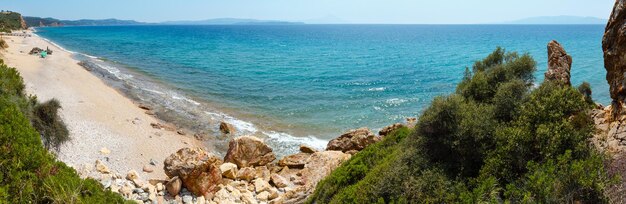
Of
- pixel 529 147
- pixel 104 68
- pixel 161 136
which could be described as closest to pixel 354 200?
pixel 529 147

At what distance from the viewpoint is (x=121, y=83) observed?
4469cm

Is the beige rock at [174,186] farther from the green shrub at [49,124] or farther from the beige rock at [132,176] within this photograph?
the green shrub at [49,124]

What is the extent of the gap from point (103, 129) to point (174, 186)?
12166 mm

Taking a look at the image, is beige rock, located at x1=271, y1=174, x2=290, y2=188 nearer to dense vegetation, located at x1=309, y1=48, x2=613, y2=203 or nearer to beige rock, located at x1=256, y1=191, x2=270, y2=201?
beige rock, located at x1=256, y1=191, x2=270, y2=201

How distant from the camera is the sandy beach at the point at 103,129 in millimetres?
20828

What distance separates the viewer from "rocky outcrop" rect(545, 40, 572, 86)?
Answer: 46.5ft

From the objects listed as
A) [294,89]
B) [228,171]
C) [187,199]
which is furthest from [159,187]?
[294,89]

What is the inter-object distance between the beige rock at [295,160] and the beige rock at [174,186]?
6.45 m

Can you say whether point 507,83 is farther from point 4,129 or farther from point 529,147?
point 4,129

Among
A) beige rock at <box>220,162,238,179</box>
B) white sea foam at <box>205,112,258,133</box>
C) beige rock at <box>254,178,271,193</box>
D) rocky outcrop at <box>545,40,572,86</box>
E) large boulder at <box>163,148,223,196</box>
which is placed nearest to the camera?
rocky outcrop at <box>545,40,572,86</box>

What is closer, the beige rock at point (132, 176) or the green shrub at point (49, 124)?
the beige rock at point (132, 176)

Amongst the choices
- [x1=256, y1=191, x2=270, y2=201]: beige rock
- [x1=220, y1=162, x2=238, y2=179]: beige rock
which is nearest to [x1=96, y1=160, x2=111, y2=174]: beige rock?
[x1=220, y1=162, x2=238, y2=179]: beige rock

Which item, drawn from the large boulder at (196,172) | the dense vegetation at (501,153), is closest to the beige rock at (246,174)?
the large boulder at (196,172)

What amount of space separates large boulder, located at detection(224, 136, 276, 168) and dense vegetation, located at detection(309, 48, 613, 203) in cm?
871
